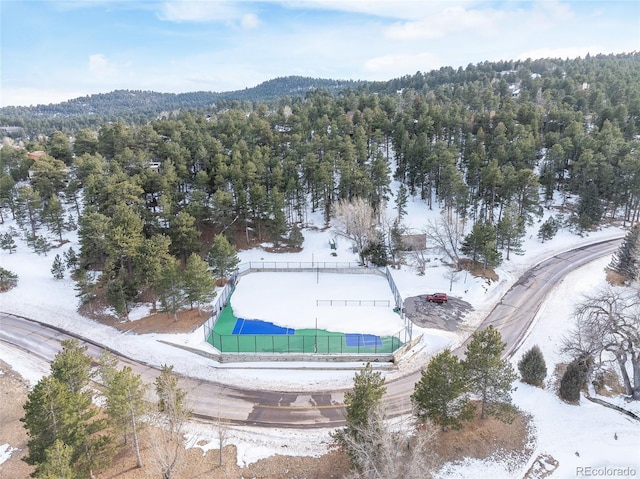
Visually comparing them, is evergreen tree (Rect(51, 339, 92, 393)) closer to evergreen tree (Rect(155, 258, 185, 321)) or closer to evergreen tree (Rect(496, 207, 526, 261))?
evergreen tree (Rect(155, 258, 185, 321))

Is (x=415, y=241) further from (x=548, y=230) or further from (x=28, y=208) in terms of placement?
(x=28, y=208)

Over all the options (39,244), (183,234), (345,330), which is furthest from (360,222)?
(39,244)

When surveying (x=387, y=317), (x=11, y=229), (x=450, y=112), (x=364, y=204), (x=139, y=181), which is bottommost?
(x=387, y=317)

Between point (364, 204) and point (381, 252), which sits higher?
point (364, 204)

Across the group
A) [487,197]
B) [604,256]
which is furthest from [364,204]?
[604,256]

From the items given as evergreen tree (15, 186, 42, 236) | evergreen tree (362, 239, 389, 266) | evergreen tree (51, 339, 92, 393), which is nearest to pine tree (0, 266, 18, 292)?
evergreen tree (15, 186, 42, 236)

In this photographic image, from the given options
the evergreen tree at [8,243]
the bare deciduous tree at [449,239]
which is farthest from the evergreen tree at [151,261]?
the bare deciduous tree at [449,239]

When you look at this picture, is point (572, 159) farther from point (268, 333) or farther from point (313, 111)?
point (268, 333)
